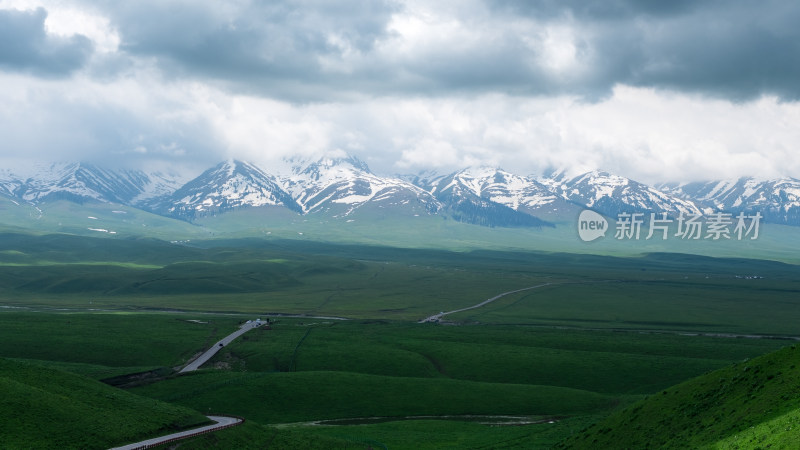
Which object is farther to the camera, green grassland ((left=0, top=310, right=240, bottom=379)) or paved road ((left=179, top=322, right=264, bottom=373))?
green grassland ((left=0, top=310, right=240, bottom=379))

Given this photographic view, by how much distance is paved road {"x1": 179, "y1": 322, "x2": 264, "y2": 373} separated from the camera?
5094 inches

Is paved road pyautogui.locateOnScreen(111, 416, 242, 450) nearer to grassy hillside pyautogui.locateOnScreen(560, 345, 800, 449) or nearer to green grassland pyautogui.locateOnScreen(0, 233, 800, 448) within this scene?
green grassland pyautogui.locateOnScreen(0, 233, 800, 448)

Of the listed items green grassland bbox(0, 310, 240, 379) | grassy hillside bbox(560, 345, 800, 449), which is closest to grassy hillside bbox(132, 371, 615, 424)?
green grassland bbox(0, 310, 240, 379)

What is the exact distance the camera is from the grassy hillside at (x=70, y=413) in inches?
2303

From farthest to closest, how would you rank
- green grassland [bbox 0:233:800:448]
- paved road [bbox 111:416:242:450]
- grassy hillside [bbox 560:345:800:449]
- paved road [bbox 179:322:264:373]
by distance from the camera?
paved road [bbox 179:322:264:373] < green grassland [bbox 0:233:800:448] < paved road [bbox 111:416:242:450] < grassy hillside [bbox 560:345:800:449]

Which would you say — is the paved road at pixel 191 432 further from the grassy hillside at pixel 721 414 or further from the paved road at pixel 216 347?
the paved road at pixel 216 347

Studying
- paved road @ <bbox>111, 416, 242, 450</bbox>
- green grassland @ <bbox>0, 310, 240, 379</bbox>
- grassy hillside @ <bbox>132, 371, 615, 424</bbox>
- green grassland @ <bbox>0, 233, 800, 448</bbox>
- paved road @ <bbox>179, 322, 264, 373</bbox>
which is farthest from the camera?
green grassland @ <bbox>0, 310, 240, 379</bbox>

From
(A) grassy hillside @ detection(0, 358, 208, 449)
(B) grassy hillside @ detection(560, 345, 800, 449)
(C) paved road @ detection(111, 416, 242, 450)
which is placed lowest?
(C) paved road @ detection(111, 416, 242, 450)

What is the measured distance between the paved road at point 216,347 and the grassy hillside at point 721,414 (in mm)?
87938

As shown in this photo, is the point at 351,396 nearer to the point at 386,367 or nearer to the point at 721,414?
the point at 386,367

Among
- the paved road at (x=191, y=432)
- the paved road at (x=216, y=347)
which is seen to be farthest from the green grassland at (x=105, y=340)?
the paved road at (x=191, y=432)

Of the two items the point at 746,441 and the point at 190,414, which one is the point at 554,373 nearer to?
the point at 190,414

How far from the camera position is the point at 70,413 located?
6406 cm

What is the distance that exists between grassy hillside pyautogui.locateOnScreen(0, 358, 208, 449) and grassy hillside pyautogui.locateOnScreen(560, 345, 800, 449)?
41.9 m
